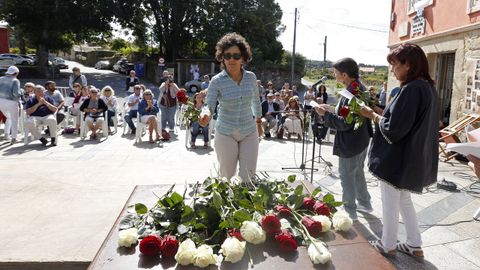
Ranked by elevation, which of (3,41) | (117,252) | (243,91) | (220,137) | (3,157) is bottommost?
(3,157)

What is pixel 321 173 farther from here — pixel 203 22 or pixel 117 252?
pixel 203 22

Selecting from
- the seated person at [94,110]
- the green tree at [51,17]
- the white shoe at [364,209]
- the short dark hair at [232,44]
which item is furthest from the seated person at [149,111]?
the green tree at [51,17]

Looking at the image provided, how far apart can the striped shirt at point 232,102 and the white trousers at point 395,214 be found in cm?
124

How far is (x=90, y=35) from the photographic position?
32.2 m

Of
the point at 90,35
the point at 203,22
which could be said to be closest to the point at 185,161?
the point at 203,22

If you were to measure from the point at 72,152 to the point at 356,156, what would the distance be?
19.6 ft

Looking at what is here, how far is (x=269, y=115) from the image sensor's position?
34.4ft

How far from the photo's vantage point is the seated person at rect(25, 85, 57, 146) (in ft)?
28.0

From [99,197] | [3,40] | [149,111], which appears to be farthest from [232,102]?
[3,40]

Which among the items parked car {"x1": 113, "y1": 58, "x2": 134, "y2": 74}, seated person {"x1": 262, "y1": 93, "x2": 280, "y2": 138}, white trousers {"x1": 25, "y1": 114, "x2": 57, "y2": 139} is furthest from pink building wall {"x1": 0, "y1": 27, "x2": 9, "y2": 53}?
seated person {"x1": 262, "y1": 93, "x2": 280, "y2": 138}

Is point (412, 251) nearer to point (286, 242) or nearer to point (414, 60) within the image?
point (414, 60)

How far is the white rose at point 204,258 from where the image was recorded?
5.64 ft

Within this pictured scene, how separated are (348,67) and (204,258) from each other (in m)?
2.65

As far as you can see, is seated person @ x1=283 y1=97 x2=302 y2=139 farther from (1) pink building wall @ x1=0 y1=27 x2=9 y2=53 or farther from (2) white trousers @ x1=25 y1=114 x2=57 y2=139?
(1) pink building wall @ x1=0 y1=27 x2=9 y2=53
